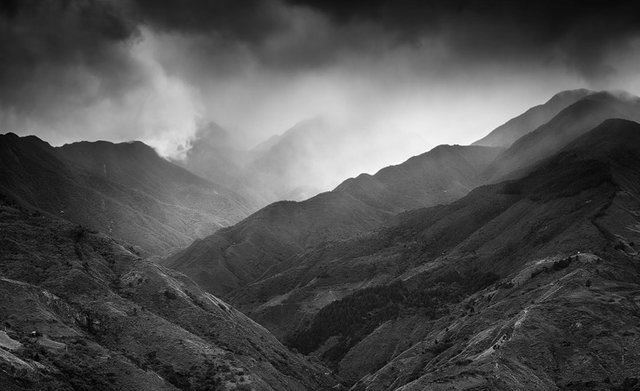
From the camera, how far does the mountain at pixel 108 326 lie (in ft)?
236

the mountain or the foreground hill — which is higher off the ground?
the mountain

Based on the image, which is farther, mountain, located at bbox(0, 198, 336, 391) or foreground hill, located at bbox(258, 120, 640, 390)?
foreground hill, located at bbox(258, 120, 640, 390)

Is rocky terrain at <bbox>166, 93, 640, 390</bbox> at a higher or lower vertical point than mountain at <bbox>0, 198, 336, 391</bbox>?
lower

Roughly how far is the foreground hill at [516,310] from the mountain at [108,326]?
1313 inches

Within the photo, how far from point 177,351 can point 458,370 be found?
50.6 m

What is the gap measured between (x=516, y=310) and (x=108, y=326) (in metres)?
84.8

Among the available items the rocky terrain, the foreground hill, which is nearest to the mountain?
the rocky terrain

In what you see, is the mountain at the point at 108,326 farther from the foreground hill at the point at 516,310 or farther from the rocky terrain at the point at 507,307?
the foreground hill at the point at 516,310

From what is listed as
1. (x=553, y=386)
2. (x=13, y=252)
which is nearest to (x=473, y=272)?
(x=553, y=386)

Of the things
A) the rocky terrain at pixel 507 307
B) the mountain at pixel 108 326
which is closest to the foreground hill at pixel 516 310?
the rocky terrain at pixel 507 307

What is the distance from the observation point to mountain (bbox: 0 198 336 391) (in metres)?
71.9

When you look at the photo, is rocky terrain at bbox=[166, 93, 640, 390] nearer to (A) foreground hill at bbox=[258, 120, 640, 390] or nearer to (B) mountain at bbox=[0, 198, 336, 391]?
(A) foreground hill at bbox=[258, 120, 640, 390]

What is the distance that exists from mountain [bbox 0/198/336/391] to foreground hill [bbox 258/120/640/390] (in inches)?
1313

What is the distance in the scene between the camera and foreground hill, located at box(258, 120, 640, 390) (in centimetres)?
8188
